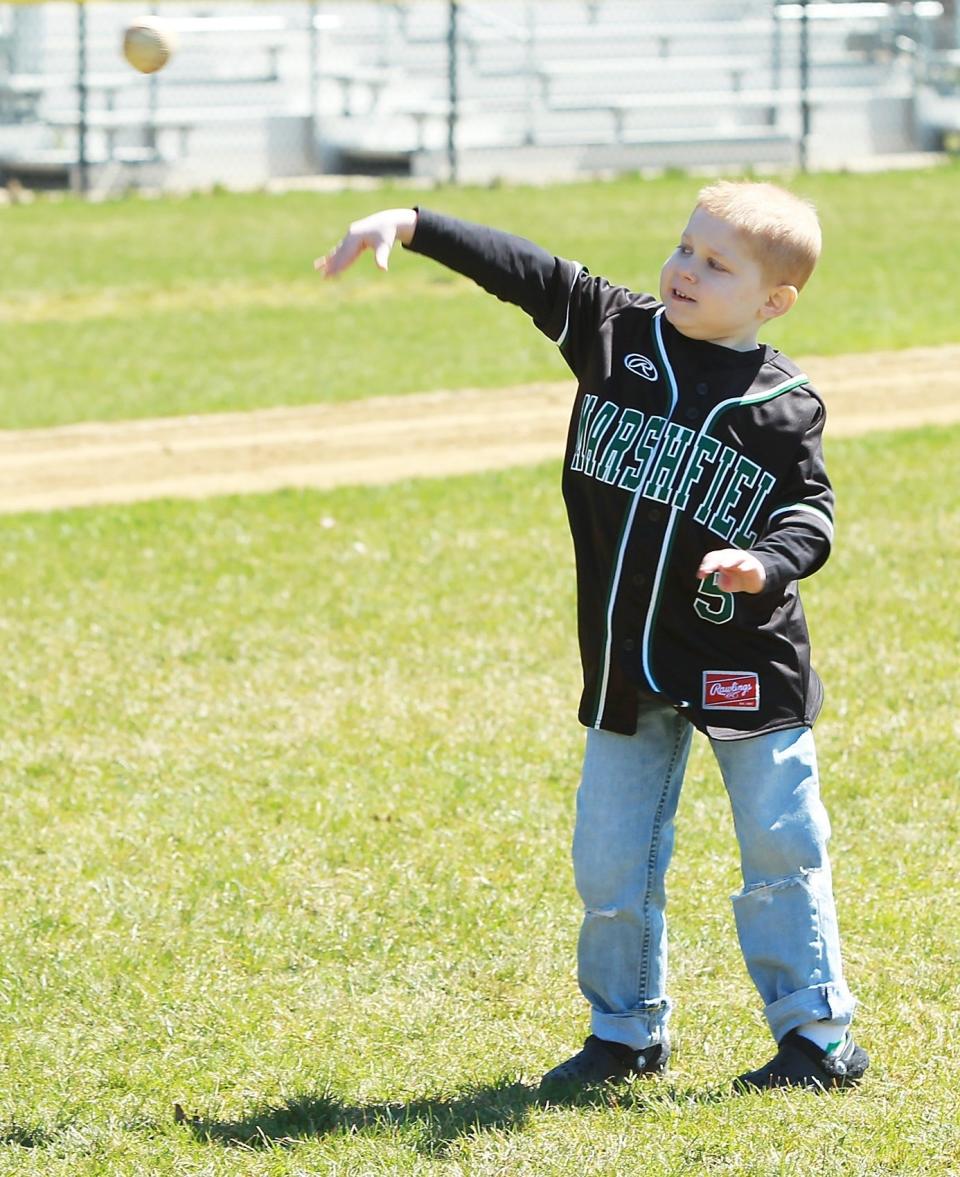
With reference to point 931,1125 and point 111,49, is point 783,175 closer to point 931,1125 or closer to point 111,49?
point 111,49

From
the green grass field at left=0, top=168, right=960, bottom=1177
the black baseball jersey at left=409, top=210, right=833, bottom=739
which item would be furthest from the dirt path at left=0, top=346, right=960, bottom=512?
the black baseball jersey at left=409, top=210, right=833, bottom=739

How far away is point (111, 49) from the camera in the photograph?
74.7ft

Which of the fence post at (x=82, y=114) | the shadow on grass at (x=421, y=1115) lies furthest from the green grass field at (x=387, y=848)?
the fence post at (x=82, y=114)

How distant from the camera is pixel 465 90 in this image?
78.8ft

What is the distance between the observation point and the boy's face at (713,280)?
10.3 ft

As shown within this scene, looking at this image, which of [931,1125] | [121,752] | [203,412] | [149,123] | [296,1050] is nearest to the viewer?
[931,1125]

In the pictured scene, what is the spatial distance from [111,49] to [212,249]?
8364 mm

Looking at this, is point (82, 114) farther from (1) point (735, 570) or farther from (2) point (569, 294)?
(1) point (735, 570)

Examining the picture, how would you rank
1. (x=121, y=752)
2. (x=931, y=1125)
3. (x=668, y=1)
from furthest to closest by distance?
(x=668, y=1) → (x=121, y=752) → (x=931, y=1125)

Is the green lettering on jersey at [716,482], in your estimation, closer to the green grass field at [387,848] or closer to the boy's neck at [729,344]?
the boy's neck at [729,344]

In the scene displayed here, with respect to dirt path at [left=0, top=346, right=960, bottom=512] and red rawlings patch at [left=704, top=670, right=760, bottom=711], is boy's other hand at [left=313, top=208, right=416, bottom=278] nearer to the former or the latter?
red rawlings patch at [left=704, top=670, right=760, bottom=711]

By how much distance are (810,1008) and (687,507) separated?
0.91m

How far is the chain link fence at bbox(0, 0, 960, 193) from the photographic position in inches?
830

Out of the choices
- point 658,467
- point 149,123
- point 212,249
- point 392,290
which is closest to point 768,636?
point 658,467
